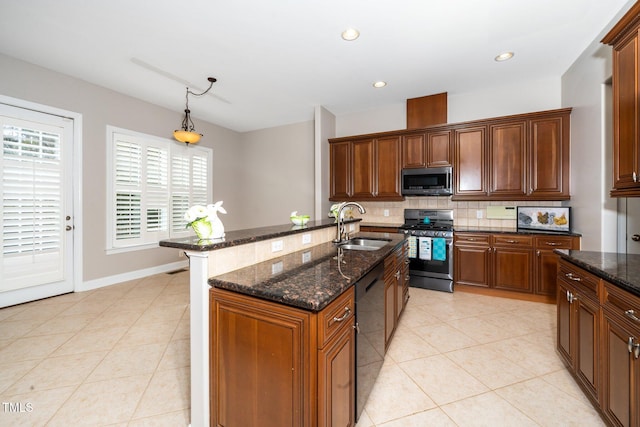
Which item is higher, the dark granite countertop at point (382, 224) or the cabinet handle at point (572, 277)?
the dark granite countertop at point (382, 224)

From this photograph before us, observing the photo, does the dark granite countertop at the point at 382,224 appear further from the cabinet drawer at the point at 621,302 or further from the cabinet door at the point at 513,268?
the cabinet drawer at the point at 621,302

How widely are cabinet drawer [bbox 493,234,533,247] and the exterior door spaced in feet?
18.6

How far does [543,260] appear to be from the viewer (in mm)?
3127

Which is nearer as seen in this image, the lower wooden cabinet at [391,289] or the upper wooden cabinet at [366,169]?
the lower wooden cabinet at [391,289]

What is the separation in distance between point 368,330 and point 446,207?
127 inches

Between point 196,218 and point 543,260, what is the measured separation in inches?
153

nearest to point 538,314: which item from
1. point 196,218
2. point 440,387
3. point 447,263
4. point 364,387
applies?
point 447,263

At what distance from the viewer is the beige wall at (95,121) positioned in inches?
119

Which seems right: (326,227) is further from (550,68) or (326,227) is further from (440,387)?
(550,68)

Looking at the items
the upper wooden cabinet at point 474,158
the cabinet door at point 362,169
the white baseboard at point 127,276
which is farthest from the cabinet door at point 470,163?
the white baseboard at point 127,276

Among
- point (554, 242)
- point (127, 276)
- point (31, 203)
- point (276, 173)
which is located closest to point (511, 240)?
point (554, 242)

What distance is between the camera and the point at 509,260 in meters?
3.30

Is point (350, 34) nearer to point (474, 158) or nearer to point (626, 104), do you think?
point (626, 104)

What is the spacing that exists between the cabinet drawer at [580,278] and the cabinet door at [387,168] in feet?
7.99
